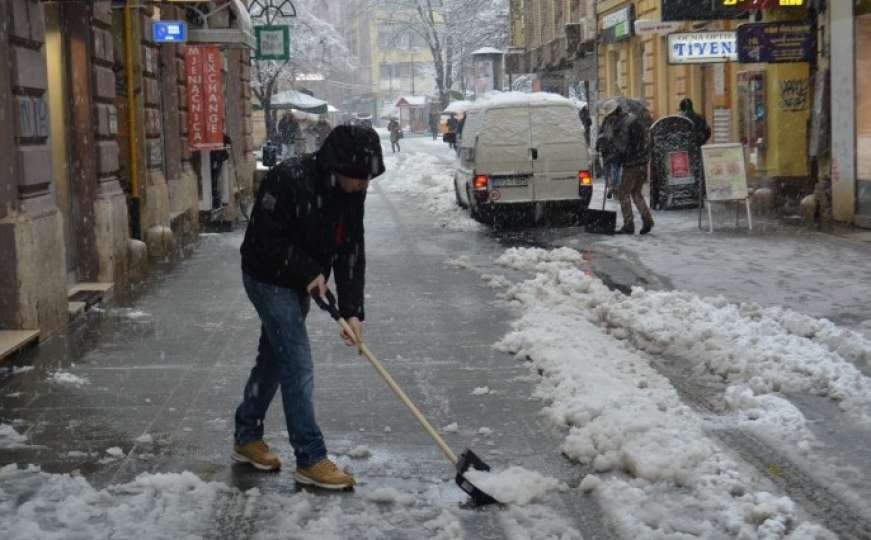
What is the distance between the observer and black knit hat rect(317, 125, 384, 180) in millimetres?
5562

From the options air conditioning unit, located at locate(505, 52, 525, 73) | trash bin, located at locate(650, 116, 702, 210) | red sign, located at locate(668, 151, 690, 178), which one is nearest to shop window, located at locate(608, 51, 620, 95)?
trash bin, located at locate(650, 116, 702, 210)

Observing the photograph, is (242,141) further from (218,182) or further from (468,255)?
(468,255)

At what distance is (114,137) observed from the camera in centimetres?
1395

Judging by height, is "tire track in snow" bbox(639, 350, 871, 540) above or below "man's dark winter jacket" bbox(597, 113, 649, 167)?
below

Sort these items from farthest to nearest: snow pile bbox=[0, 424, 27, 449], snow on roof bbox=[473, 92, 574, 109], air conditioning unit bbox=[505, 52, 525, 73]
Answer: air conditioning unit bbox=[505, 52, 525, 73] → snow on roof bbox=[473, 92, 574, 109] → snow pile bbox=[0, 424, 27, 449]

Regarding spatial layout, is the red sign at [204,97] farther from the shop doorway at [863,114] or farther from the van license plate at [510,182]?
the shop doorway at [863,114]

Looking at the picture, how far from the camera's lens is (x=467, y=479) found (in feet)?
18.3

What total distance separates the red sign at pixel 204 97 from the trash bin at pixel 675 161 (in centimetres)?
689

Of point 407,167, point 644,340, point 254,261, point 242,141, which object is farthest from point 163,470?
point 407,167

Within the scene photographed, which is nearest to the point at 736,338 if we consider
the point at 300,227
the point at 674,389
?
the point at 674,389

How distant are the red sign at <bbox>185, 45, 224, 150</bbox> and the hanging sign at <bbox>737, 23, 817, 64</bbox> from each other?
27.0ft

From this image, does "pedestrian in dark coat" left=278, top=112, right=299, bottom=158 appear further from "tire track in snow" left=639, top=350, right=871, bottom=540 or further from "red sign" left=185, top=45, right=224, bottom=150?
"tire track in snow" left=639, top=350, right=871, bottom=540

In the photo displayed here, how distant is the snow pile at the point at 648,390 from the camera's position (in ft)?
17.3

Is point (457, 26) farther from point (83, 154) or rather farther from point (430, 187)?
point (83, 154)
